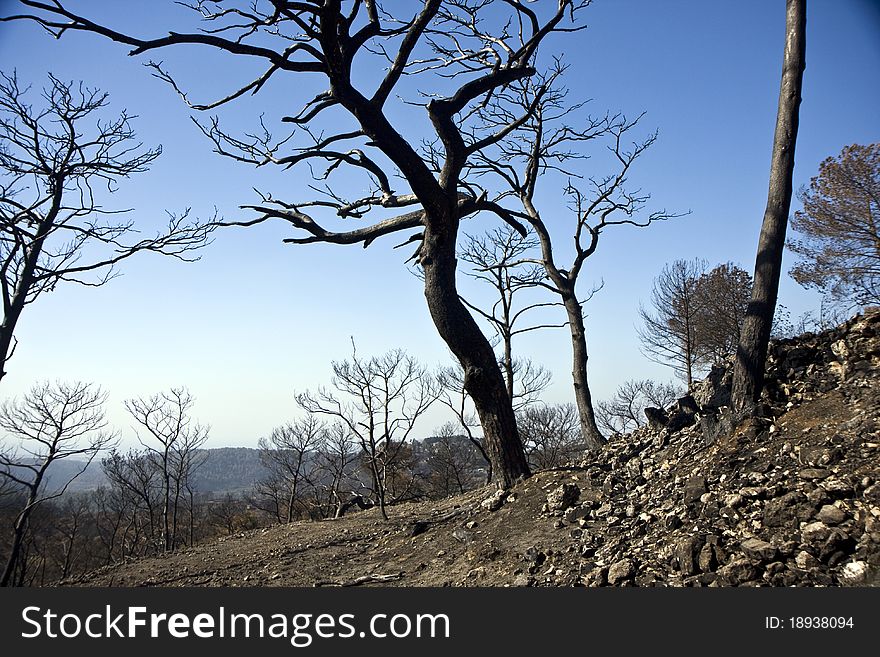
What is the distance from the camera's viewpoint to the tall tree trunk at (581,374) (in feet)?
27.3

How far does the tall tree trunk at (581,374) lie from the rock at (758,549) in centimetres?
459

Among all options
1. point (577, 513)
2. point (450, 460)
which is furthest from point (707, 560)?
point (450, 460)

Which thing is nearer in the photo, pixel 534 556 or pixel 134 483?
pixel 534 556

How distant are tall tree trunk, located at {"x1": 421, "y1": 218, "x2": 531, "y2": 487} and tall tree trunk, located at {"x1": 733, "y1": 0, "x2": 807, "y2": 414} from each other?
247 cm

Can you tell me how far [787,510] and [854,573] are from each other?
682mm

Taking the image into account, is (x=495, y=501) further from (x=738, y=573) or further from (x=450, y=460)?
(x=450, y=460)

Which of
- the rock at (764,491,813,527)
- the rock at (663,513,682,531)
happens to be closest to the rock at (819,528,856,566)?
the rock at (764,491,813,527)

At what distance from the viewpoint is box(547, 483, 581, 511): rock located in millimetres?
5355

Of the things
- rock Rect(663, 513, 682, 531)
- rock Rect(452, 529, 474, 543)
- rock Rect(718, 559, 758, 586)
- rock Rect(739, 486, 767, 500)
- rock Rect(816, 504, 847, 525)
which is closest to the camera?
rock Rect(718, 559, 758, 586)

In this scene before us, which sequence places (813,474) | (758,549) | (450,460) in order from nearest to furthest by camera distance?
1. (758,549)
2. (813,474)
3. (450,460)

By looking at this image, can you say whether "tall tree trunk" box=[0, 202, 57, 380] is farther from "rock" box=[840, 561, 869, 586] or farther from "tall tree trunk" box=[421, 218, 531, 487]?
"rock" box=[840, 561, 869, 586]

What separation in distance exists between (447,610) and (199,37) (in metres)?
5.27

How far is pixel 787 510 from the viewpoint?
3646 mm

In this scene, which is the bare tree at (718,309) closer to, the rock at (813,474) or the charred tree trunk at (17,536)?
the rock at (813,474)
